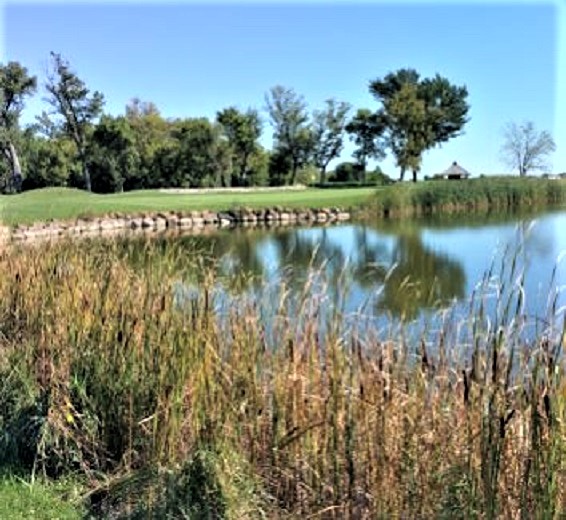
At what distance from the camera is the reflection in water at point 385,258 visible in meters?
4.25

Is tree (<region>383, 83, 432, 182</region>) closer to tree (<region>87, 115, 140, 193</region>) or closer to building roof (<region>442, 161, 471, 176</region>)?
building roof (<region>442, 161, 471, 176</region>)

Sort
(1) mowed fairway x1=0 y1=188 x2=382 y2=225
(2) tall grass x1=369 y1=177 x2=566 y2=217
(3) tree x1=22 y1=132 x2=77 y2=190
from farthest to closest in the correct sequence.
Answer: (3) tree x1=22 y1=132 x2=77 y2=190 < (2) tall grass x1=369 y1=177 x2=566 y2=217 < (1) mowed fairway x1=0 y1=188 x2=382 y2=225

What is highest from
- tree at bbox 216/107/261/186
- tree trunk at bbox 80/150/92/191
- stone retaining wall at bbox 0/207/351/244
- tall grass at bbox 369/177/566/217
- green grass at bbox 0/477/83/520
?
tree at bbox 216/107/261/186

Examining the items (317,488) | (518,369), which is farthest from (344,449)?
(518,369)

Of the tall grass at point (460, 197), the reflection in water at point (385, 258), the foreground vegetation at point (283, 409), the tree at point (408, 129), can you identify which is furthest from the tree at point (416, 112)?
the foreground vegetation at point (283, 409)

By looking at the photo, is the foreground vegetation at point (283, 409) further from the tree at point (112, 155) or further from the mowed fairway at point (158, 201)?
the tree at point (112, 155)

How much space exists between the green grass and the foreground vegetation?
0.10 metres

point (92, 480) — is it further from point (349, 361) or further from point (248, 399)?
point (349, 361)

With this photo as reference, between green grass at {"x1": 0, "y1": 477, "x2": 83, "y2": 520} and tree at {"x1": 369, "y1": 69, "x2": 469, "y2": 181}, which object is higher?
tree at {"x1": 369, "y1": 69, "x2": 469, "y2": 181}

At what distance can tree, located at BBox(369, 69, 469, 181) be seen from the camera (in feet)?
174

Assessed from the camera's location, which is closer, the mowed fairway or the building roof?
the mowed fairway

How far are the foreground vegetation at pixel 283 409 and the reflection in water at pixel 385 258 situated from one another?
273 mm

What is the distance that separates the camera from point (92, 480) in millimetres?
3549

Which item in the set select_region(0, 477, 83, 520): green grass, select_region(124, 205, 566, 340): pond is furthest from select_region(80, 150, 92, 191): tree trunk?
select_region(0, 477, 83, 520): green grass
